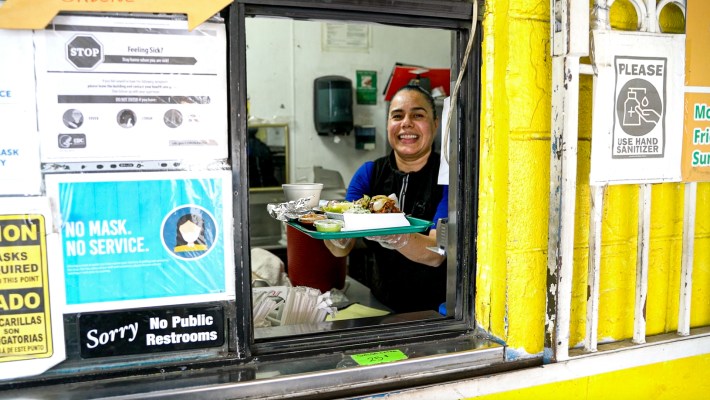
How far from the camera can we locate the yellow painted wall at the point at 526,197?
4.79 ft

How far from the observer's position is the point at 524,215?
1492 mm

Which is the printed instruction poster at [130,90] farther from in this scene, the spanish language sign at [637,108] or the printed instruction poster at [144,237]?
the spanish language sign at [637,108]

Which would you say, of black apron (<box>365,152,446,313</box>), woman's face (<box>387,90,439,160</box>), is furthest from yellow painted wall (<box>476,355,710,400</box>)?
woman's face (<box>387,90,439,160</box>)

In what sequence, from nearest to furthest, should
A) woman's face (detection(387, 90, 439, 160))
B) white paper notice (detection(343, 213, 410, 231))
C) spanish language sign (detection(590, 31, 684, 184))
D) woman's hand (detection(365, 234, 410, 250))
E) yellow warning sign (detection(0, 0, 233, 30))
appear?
yellow warning sign (detection(0, 0, 233, 30)), spanish language sign (detection(590, 31, 684, 184)), white paper notice (detection(343, 213, 410, 231)), woman's hand (detection(365, 234, 410, 250)), woman's face (detection(387, 90, 439, 160))

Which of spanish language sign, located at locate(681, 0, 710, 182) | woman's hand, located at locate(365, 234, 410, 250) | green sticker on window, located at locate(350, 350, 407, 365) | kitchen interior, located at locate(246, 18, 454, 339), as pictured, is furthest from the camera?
kitchen interior, located at locate(246, 18, 454, 339)

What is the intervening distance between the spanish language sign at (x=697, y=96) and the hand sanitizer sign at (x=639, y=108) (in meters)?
0.11

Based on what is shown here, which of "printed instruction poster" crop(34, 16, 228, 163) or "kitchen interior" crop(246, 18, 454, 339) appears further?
"kitchen interior" crop(246, 18, 454, 339)

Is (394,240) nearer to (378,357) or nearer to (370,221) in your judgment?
(370,221)

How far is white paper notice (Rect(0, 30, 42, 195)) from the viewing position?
111cm

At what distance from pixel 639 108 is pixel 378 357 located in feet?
3.42

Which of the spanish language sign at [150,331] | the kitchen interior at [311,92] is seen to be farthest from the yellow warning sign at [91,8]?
the kitchen interior at [311,92]

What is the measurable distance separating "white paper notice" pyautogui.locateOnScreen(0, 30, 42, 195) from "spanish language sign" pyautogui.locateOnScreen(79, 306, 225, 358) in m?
0.33

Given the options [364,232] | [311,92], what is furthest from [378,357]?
[311,92]

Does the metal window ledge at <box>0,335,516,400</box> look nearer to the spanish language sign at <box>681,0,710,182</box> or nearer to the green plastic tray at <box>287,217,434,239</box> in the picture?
the green plastic tray at <box>287,217,434,239</box>
